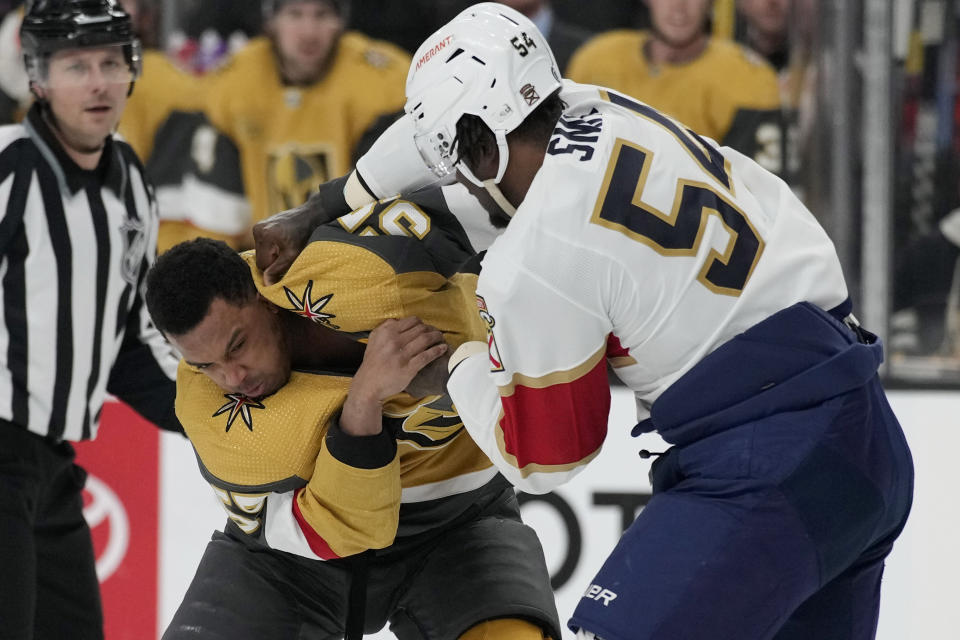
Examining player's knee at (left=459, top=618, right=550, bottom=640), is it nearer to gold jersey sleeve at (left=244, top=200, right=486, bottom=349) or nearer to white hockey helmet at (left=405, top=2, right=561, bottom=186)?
gold jersey sleeve at (left=244, top=200, right=486, bottom=349)

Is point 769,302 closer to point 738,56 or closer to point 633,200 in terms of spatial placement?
point 633,200

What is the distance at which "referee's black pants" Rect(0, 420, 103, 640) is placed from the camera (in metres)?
2.82

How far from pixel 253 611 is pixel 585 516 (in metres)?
1.40

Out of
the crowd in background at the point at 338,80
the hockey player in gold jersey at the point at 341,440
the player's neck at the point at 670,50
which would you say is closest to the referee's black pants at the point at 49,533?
the hockey player in gold jersey at the point at 341,440

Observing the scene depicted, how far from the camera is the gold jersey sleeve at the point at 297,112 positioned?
4742 mm

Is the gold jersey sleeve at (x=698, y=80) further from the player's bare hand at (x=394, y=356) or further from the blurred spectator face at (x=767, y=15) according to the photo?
the player's bare hand at (x=394, y=356)

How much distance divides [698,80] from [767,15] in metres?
0.31

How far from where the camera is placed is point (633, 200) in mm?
2010

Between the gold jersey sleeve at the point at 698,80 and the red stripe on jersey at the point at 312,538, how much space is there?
8.15ft

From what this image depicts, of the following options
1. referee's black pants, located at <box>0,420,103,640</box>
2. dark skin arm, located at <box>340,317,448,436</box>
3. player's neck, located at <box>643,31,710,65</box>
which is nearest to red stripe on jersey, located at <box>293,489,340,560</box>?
dark skin arm, located at <box>340,317,448,436</box>

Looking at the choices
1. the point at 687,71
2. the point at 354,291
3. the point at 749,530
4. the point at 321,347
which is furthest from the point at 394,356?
the point at 687,71

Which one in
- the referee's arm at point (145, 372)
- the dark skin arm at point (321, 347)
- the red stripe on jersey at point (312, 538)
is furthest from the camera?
the referee's arm at point (145, 372)

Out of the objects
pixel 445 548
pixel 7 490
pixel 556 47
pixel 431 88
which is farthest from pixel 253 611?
pixel 556 47

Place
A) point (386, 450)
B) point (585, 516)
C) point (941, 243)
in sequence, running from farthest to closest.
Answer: point (941, 243), point (585, 516), point (386, 450)
